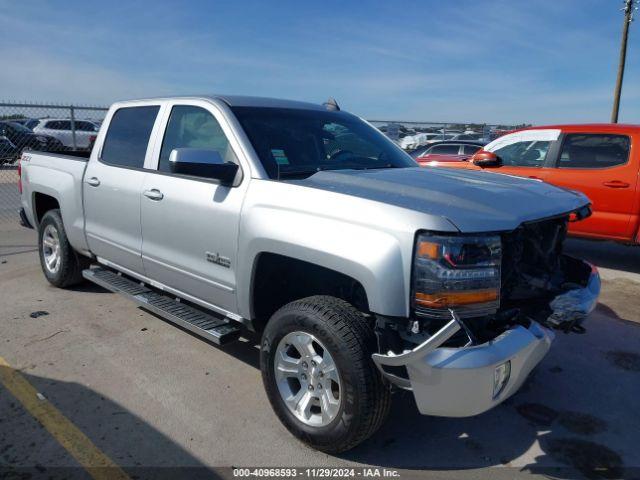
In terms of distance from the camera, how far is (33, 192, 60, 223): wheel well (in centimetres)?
563

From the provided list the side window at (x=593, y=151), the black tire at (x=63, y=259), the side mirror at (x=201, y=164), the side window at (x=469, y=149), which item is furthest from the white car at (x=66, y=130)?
the side mirror at (x=201, y=164)

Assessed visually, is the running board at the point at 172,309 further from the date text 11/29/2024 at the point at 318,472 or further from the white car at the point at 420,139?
the white car at the point at 420,139

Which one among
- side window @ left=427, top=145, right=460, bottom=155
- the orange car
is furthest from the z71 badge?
Result: side window @ left=427, top=145, right=460, bottom=155

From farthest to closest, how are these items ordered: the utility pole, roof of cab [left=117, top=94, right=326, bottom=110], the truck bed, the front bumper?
the utility pole
the truck bed
roof of cab [left=117, top=94, right=326, bottom=110]
the front bumper

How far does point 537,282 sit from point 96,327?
3.54 meters

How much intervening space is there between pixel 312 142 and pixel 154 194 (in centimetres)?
120

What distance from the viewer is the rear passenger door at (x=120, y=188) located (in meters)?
4.12

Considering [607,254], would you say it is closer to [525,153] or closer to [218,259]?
[525,153]

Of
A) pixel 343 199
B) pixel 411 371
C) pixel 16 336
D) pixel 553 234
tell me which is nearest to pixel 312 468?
pixel 411 371

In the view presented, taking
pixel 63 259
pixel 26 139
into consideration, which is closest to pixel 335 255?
pixel 63 259

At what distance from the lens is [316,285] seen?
10.9 feet

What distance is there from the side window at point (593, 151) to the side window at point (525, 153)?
27 cm

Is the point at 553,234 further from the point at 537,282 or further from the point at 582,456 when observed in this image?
the point at 582,456

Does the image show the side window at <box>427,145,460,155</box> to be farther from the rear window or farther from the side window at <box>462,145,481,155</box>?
the rear window
